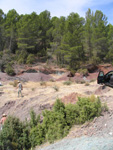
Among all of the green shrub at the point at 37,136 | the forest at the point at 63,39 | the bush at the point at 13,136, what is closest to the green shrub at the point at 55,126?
the green shrub at the point at 37,136

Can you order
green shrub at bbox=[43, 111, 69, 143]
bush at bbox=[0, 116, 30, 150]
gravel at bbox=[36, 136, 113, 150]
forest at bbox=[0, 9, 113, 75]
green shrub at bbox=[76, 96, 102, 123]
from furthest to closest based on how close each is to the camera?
forest at bbox=[0, 9, 113, 75] < green shrub at bbox=[76, 96, 102, 123] < green shrub at bbox=[43, 111, 69, 143] < bush at bbox=[0, 116, 30, 150] < gravel at bbox=[36, 136, 113, 150]

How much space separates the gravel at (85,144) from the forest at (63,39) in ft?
81.2

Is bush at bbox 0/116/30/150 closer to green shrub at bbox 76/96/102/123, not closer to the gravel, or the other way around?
the gravel

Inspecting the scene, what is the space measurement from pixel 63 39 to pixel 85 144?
28953 millimetres

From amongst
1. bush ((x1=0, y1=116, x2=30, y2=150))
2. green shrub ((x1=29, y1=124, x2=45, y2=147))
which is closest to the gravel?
green shrub ((x1=29, y1=124, x2=45, y2=147))

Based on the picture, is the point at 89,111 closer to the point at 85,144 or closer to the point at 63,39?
the point at 85,144

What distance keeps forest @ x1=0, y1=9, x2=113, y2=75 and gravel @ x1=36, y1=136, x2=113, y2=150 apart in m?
24.8

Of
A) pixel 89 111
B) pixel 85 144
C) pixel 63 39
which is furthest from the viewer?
pixel 63 39

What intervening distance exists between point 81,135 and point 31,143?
2169mm

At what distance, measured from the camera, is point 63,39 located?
33.2 meters

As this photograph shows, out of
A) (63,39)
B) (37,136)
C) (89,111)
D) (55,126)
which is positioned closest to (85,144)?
(55,126)

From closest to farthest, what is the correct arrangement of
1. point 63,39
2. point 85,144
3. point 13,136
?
point 85,144, point 13,136, point 63,39

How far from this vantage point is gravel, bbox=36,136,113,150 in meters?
5.31

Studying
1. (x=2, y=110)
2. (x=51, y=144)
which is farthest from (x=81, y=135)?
(x=2, y=110)
